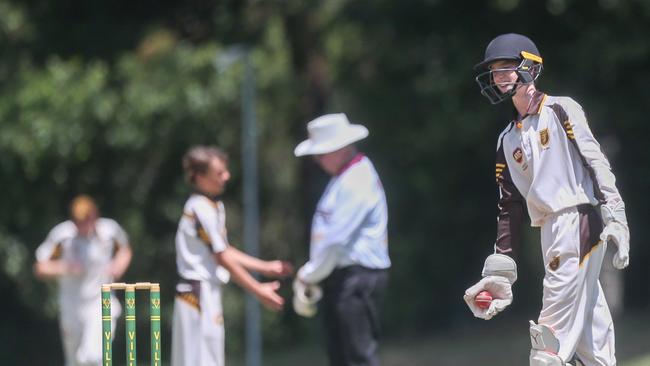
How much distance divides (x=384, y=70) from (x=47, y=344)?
7.10m

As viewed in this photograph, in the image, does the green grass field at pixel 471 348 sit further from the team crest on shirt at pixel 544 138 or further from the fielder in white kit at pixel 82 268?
the team crest on shirt at pixel 544 138

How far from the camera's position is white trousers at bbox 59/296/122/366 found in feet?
43.1

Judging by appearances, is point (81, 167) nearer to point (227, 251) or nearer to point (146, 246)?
point (146, 246)

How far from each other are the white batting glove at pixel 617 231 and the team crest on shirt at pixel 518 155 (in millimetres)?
551

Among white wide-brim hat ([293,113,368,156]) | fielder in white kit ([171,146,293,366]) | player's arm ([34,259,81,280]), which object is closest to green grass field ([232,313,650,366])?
player's arm ([34,259,81,280])

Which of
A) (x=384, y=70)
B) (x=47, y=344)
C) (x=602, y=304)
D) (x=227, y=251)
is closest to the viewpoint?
(x=602, y=304)

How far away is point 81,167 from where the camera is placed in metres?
21.0

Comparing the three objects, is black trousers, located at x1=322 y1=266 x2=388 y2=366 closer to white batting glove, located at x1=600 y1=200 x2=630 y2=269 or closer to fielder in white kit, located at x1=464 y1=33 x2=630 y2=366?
fielder in white kit, located at x1=464 y1=33 x2=630 y2=366

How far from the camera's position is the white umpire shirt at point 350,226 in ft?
31.7

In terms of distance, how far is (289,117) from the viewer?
22.3 metres

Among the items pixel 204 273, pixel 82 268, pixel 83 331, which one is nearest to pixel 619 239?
pixel 204 273

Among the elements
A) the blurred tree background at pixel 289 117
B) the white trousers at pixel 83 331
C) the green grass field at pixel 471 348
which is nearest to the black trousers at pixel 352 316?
the white trousers at pixel 83 331

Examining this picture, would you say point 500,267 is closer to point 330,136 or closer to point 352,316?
point 352,316

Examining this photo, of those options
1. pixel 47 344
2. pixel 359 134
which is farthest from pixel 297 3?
pixel 359 134
